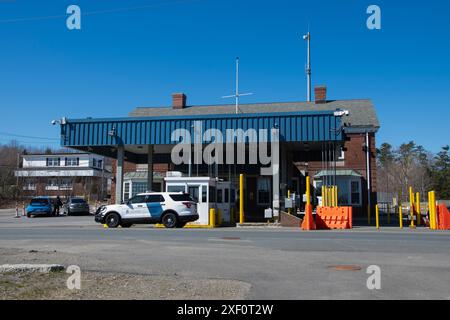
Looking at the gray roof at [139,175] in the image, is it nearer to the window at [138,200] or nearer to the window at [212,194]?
the window at [212,194]

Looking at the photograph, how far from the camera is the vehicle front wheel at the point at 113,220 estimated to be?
2412 centimetres

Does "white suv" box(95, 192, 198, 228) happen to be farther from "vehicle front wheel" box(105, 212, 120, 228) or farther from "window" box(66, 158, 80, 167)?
"window" box(66, 158, 80, 167)

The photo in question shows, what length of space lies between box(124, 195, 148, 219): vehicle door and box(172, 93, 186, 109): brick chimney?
23020 millimetres

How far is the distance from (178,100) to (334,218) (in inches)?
1004

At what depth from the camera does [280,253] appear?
1305cm

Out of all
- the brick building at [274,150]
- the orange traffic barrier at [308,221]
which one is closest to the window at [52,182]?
the brick building at [274,150]

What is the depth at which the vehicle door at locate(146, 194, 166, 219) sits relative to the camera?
77.0ft

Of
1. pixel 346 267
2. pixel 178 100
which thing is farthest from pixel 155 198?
pixel 178 100

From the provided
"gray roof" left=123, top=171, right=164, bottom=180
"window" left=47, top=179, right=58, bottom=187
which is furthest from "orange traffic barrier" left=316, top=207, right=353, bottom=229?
"window" left=47, top=179, right=58, bottom=187

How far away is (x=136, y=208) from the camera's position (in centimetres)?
2381
